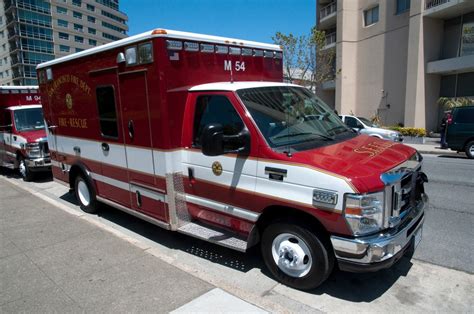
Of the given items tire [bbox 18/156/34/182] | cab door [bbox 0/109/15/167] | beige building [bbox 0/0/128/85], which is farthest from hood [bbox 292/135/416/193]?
beige building [bbox 0/0/128/85]

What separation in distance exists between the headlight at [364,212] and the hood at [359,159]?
81 millimetres

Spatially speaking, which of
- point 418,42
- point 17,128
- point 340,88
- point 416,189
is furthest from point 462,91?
point 17,128

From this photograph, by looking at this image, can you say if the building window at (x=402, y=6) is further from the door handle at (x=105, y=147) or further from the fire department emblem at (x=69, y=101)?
the door handle at (x=105, y=147)

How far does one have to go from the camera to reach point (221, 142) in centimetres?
386

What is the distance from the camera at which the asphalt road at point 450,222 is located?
454 cm

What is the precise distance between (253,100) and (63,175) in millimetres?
4996

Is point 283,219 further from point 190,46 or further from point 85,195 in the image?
point 85,195

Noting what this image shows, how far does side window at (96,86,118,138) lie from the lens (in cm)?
552

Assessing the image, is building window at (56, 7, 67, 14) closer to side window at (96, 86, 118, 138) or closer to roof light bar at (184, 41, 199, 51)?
side window at (96, 86, 118, 138)

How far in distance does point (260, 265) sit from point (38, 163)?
8049mm

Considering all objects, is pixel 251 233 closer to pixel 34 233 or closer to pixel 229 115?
pixel 229 115

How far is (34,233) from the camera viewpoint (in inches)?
223

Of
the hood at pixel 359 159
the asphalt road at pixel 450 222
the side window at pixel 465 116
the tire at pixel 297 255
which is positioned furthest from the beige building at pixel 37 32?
the hood at pixel 359 159

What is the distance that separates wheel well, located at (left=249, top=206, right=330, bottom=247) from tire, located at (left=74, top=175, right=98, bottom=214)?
12.0 feet
